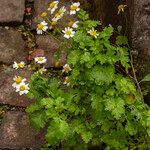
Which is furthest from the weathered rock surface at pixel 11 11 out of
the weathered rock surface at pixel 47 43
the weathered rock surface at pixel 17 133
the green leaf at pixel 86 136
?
A: the green leaf at pixel 86 136

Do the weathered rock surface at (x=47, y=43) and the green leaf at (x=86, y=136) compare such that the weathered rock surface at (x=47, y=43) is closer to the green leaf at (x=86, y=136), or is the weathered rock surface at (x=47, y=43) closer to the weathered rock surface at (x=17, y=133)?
the weathered rock surface at (x=17, y=133)

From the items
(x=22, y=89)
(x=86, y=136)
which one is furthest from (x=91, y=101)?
(x=22, y=89)

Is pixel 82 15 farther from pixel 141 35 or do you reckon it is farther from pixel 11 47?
pixel 11 47

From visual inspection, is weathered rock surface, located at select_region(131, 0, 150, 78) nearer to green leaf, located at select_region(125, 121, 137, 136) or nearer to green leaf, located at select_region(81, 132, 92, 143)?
green leaf, located at select_region(125, 121, 137, 136)

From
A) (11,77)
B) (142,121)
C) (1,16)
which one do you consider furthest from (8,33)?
(142,121)

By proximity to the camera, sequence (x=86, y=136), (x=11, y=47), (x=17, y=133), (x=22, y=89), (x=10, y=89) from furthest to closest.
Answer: (x=11, y=47), (x=10, y=89), (x=17, y=133), (x=22, y=89), (x=86, y=136)

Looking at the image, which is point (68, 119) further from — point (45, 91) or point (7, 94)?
point (7, 94)
